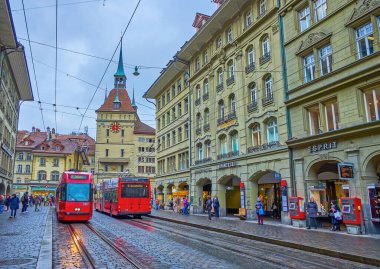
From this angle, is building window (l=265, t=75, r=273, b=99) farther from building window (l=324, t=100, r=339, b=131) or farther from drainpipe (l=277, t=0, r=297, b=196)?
building window (l=324, t=100, r=339, b=131)

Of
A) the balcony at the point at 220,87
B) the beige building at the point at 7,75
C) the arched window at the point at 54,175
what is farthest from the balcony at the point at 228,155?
the arched window at the point at 54,175

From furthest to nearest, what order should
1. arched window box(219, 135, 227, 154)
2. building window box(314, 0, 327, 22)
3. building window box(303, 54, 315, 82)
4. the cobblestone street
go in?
arched window box(219, 135, 227, 154) → building window box(303, 54, 315, 82) → building window box(314, 0, 327, 22) → the cobblestone street

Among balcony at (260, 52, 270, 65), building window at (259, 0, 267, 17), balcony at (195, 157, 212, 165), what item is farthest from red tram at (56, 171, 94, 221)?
building window at (259, 0, 267, 17)

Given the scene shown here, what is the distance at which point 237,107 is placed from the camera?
26922 mm

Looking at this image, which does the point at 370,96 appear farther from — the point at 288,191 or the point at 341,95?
the point at 288,191

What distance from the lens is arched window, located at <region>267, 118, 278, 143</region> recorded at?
2289cm

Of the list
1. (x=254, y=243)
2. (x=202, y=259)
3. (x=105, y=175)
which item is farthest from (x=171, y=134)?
(x=105, y=175)

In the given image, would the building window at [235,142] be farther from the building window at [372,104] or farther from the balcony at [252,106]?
the building window at [372,104]

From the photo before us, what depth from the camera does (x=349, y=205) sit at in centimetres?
1580

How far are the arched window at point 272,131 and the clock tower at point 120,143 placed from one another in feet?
188

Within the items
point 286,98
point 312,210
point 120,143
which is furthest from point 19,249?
point 120,143

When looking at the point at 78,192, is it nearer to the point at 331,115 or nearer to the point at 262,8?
the point at 331,115

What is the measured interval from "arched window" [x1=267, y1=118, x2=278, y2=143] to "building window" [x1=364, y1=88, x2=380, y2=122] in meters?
6.86

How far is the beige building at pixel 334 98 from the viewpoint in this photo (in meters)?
16.1
